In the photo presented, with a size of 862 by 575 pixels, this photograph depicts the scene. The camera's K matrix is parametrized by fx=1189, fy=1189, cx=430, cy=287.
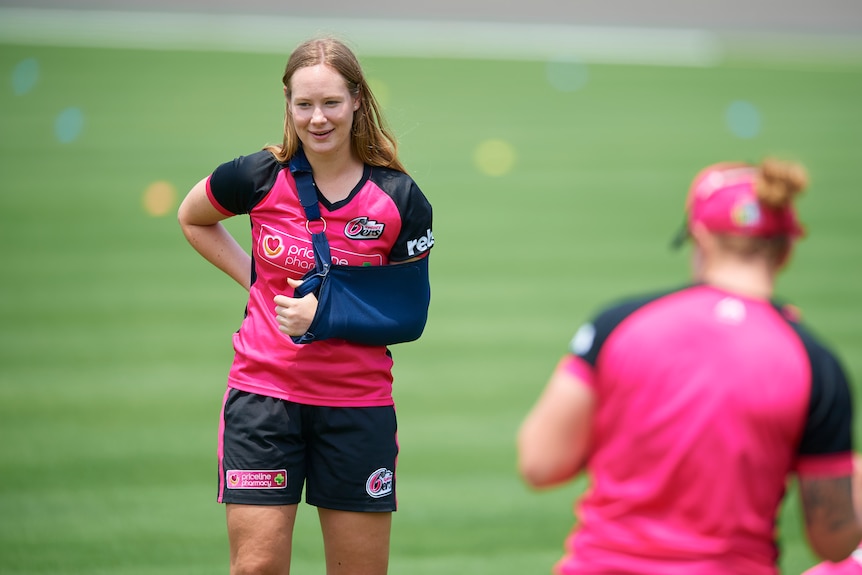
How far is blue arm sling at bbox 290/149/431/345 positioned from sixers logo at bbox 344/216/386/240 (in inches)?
3.6

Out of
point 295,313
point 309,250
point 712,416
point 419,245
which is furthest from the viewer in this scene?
point 419,245

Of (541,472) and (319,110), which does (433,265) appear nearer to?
(319,110)

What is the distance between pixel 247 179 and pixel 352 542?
4.54 feet

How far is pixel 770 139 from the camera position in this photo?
757 inches

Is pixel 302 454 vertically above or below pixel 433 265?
below

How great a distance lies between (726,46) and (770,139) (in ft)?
26.6

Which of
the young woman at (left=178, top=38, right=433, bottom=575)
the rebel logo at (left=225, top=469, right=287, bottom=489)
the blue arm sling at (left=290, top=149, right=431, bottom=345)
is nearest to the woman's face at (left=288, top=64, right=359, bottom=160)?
the young woman at (left=178, top=38, right=433, bottom=575)

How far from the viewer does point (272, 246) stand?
14.2ft

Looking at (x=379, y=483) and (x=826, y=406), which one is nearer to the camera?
(x=826, y=406)

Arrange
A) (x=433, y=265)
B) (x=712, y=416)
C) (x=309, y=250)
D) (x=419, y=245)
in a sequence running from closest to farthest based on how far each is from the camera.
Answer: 1. (x=712, y=416)
2. (x=309, y=250)
3. (x=419, y=245)
4. (x=433, y=265)

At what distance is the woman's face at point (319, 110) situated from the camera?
430 cm

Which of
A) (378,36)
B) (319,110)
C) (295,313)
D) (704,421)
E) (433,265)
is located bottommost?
(704,421)

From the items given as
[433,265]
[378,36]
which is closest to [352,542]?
[433,265]

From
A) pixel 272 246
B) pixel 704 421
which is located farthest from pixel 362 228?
pixel 704 421
